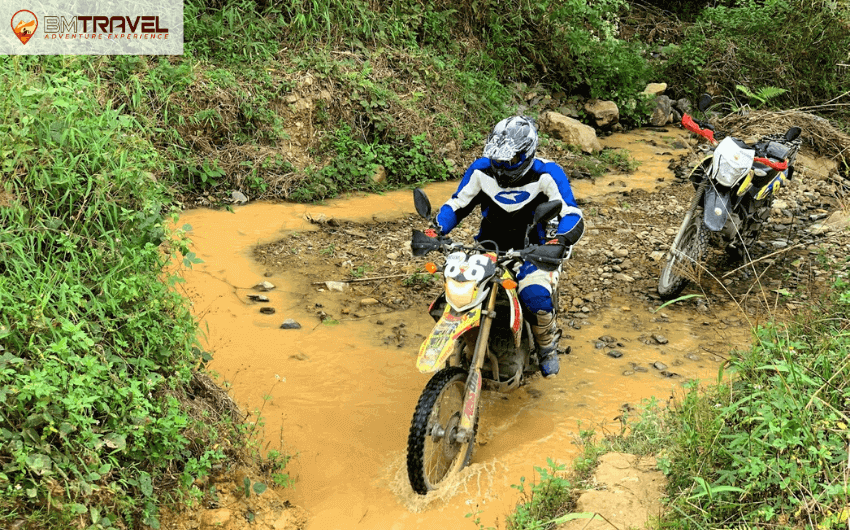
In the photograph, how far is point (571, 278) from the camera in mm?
6867

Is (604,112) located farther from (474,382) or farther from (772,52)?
(474,382)

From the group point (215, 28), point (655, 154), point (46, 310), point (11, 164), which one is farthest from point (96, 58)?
point (655, 154)

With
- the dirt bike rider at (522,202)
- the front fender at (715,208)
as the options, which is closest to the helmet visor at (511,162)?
the dirt bike rider at (522,202)

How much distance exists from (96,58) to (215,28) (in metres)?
1.78

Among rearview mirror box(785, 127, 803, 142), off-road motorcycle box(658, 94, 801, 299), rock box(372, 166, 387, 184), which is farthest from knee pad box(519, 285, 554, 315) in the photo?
rock box(372, 166, 387, 184)

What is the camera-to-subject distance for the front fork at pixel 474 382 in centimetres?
383

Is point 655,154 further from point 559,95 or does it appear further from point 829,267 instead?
point 829,267

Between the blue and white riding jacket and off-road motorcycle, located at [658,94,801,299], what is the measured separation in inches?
72.1

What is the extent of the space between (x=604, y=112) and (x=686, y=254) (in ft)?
19.0

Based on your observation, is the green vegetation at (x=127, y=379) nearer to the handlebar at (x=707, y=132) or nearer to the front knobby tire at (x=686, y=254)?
the front knobby tire at (x=686, y=254)

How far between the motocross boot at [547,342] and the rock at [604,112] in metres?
7.62

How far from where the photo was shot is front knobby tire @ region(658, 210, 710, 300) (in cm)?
612

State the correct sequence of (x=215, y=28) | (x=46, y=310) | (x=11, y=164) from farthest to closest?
(x=215, y=28)
(x=11, y=164)
(x=46, y=310)

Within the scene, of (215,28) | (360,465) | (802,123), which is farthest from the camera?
(802,123)
